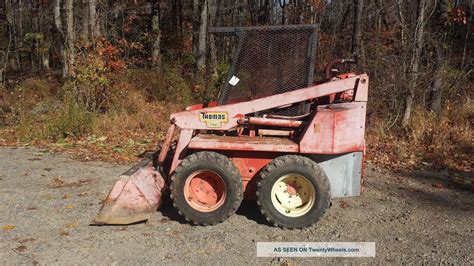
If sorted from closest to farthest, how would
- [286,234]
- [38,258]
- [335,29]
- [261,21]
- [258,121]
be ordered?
[38,258] → [286,234] → [258,121] → [335,29] → [261,21]

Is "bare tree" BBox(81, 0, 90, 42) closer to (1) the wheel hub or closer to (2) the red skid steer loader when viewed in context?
(2) the red skid steer loader

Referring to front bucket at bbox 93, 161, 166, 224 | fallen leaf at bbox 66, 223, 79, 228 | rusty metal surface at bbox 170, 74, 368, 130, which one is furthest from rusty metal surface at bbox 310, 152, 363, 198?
fallen leaf at bbox 66, 223, 79, 228

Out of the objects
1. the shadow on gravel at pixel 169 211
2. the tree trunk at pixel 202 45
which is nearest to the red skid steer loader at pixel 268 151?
the shadow on gravel at pixel 169 211

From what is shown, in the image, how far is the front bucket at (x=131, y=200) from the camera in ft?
15.2

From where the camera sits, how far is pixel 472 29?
1716cm

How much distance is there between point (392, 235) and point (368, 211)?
2.29 ft

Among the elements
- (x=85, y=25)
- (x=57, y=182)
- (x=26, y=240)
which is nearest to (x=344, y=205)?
(x=26, y=240)

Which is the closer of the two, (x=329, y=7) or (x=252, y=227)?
(x=252, y=227)

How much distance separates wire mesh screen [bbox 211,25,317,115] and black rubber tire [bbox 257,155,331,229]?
67cm

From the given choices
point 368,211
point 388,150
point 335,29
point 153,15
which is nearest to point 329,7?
point 335,29

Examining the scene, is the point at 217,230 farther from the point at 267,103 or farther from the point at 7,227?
the point at 7,227

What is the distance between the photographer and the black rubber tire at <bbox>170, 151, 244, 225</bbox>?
4.58 m

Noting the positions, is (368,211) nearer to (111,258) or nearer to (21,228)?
(111,258)

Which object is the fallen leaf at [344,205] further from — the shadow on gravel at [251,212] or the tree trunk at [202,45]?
the tree trunk at [202,45]
